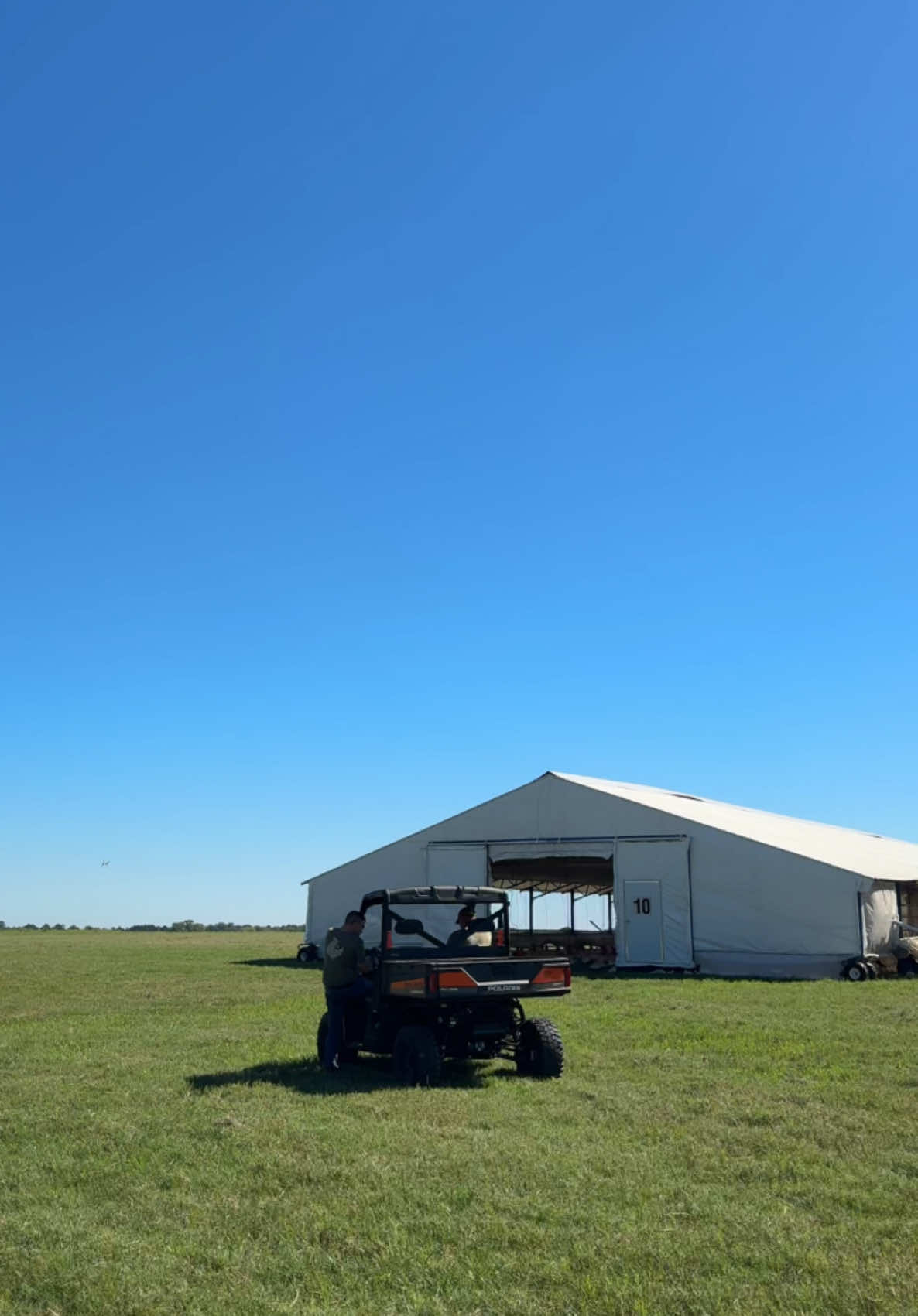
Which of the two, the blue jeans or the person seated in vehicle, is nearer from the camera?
the blue jeans

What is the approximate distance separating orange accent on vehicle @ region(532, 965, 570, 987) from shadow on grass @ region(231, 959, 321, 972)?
828 inches

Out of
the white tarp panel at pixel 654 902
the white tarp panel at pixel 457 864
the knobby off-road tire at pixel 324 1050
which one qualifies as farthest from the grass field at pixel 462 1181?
the white tarp panel at pixel 457 864

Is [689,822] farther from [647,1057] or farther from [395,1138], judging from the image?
[395,1138]

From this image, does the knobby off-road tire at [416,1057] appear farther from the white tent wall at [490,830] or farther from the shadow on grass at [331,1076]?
the white tent wall at [490,830]

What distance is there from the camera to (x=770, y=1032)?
1528cm

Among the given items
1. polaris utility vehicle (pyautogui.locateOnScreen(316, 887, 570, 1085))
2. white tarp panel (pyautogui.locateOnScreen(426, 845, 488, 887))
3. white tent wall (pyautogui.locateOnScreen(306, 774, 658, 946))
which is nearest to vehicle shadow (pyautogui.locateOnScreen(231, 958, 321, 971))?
white tent wall (pyautogui.locateOnScreen(306, 774, 658, 946))

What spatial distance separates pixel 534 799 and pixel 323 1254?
86.7 ft

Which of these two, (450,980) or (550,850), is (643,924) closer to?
(550,850)

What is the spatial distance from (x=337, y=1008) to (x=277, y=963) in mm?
23462

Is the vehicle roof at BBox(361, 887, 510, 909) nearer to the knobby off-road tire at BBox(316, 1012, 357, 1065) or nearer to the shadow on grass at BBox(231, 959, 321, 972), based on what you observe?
the knobby off-road tire at BBox(316, 1012, 357, 1065)

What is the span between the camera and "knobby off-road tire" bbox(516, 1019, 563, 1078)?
449 inches

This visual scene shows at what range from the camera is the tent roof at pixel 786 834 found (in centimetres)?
2942

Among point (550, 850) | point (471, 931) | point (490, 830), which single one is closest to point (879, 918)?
point (550, 850)

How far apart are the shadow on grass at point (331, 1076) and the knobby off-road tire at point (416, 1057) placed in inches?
5.9
